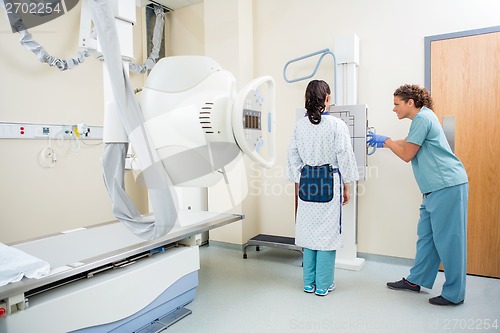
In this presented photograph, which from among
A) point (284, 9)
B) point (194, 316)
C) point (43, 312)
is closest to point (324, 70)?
point (284, 9)

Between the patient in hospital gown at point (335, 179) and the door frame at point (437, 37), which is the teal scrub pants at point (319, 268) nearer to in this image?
the patient in hospital gown at point (335, 179)

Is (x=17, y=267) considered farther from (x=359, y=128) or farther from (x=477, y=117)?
(x=477, y=117)

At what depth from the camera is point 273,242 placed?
348 centimetres

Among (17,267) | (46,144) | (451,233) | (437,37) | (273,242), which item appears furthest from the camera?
(273,242)

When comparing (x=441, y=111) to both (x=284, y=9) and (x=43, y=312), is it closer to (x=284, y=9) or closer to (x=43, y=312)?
(x=284, y=9)

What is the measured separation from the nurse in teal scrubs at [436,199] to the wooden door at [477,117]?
55 cm

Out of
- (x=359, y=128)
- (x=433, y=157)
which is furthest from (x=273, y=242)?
(x=433, y=157)

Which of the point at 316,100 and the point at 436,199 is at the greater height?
the point at 316,100

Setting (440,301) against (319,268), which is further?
(319,268)

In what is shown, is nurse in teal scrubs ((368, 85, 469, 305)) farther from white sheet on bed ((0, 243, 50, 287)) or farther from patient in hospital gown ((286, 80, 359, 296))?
white sheet on bed ((0, 243, 50, 287))

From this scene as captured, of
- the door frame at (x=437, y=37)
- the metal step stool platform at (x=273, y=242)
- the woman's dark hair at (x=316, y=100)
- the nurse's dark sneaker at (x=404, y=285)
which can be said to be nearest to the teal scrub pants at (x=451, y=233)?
the nurse's dark sneaker at (x=404, y=285)

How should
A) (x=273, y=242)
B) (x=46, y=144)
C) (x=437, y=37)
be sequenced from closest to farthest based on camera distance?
(x=437, y=37), (x=46, y=144), (x=273, y=242)

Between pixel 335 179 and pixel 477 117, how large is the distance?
4.44 ft

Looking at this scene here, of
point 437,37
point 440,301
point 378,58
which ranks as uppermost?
point 437,37
